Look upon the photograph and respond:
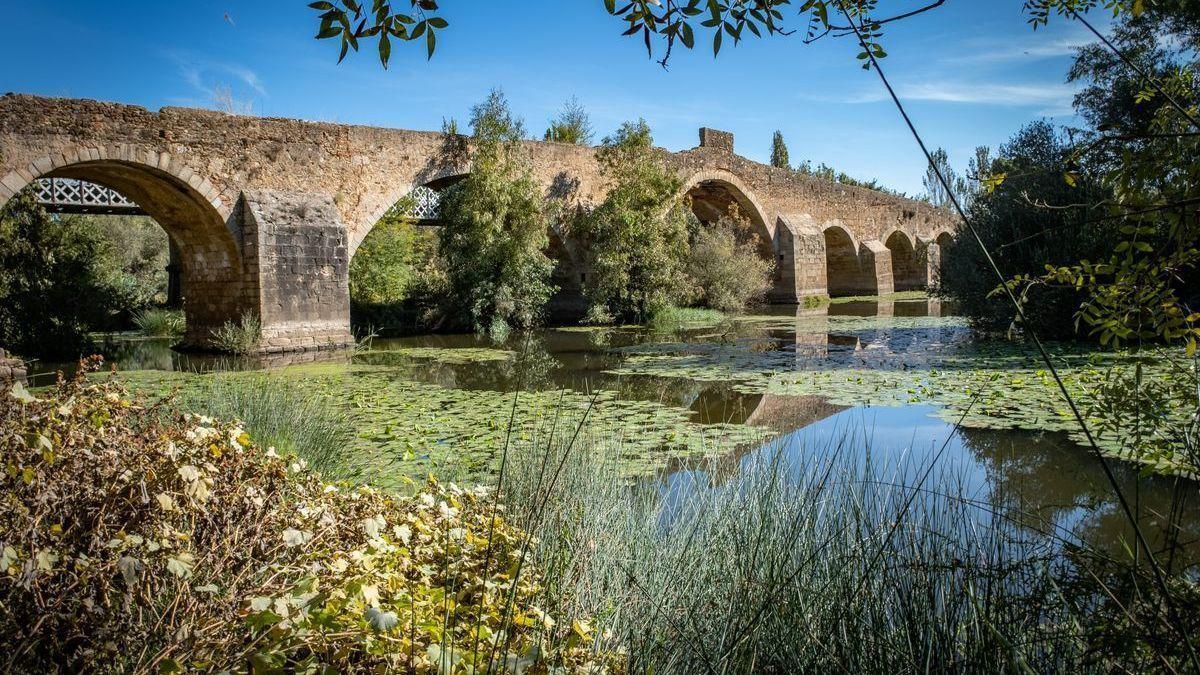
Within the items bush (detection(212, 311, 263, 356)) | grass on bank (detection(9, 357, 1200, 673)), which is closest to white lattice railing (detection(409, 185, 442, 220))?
bush (detection(212, 311, 263, 356))

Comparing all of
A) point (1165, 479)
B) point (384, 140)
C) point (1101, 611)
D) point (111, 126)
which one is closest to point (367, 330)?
point (384, 140)

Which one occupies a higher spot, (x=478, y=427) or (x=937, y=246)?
(x=937, y=246)

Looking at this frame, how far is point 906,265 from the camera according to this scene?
30625 mm

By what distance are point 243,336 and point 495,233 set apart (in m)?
5.25

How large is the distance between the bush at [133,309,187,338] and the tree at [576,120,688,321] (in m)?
9.06

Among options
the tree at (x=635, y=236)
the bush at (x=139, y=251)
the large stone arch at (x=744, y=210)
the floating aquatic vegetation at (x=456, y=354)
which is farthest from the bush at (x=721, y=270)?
the bush at (x=139, y=251)

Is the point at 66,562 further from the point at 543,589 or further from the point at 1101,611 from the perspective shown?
the point at 1101,611

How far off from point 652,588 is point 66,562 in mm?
1417

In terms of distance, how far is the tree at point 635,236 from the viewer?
15.8 metres

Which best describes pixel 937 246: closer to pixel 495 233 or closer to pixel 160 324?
pixel 495 233

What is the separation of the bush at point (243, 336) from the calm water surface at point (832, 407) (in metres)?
0.43

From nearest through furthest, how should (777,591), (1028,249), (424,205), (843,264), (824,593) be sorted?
(777,591) < (824,593) < (1028,249) < (424,205) < (843,264)

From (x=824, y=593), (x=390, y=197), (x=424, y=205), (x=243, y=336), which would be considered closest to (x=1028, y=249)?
(x=824, y=593)

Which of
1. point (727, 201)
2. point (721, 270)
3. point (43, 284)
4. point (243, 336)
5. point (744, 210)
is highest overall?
point (727, 201)
